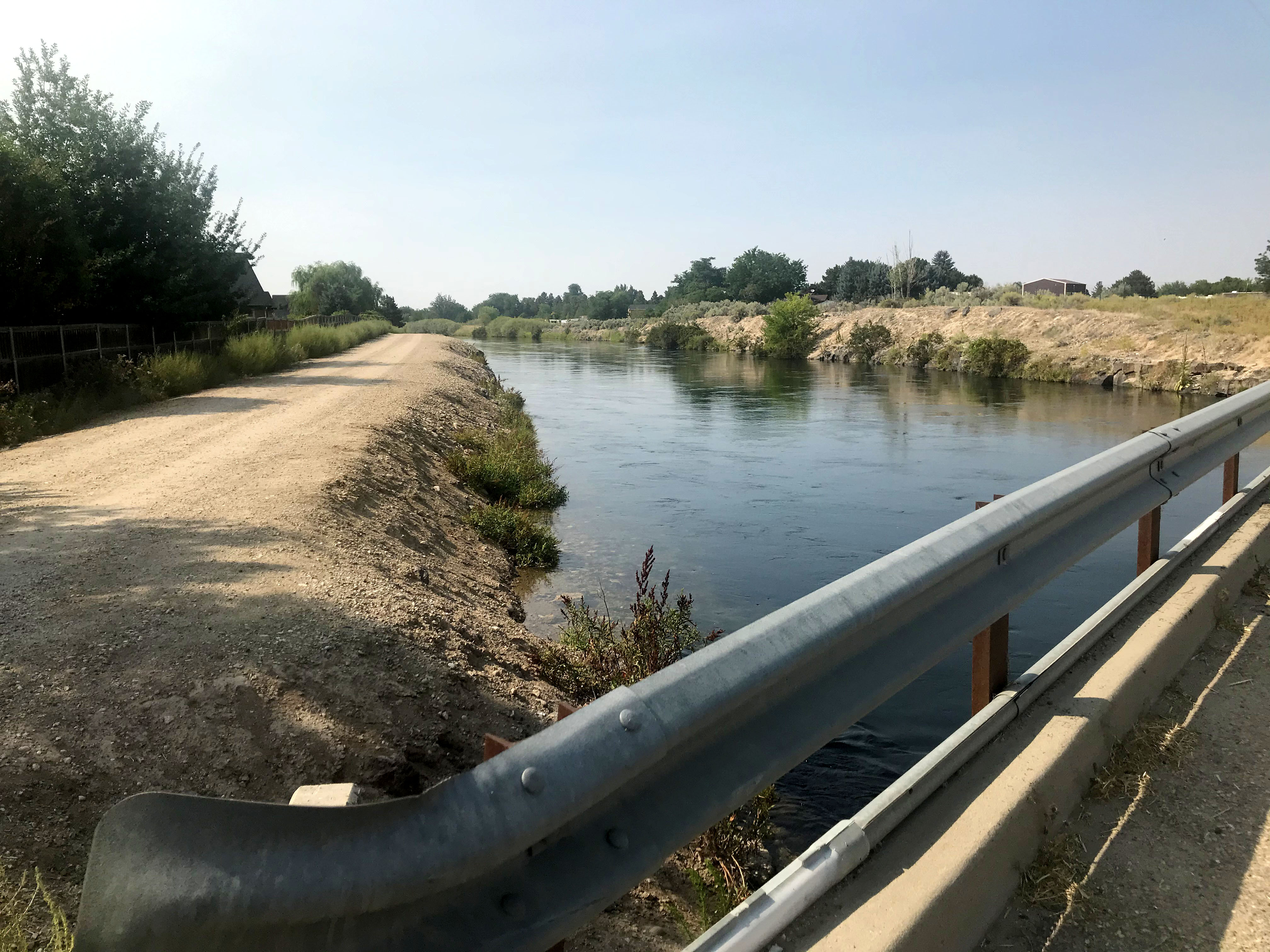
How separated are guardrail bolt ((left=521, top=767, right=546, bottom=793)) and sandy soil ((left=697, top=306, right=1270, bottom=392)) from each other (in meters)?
35.4

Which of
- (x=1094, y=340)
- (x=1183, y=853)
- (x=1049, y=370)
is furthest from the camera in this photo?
(x=1094, y=340)

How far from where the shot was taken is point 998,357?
1588 inches

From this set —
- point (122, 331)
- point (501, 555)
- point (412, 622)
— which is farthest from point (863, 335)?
point (412, 622)

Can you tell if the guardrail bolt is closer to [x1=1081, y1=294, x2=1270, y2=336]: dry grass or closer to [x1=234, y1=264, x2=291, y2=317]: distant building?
[x1=234, y1=264, x2=291, y2=317]: distant building

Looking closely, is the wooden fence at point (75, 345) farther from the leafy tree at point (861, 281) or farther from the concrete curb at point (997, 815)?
the leafy tree at point (861, 281)

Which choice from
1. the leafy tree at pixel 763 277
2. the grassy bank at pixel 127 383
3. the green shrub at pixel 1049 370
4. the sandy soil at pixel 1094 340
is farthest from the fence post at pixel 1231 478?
the leafy tree at pixel 763 277

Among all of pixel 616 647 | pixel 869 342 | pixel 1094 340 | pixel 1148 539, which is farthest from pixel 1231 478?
pixel 869 342

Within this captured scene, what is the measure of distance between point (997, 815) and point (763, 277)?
456 ft

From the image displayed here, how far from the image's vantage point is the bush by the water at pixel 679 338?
72.5 m

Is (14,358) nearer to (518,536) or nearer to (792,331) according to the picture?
(518,536)

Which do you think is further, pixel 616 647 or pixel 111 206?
pixel 111 206

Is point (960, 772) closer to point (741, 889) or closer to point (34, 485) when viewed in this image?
point (741, 889)

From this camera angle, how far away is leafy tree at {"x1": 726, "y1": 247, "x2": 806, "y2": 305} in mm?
131125

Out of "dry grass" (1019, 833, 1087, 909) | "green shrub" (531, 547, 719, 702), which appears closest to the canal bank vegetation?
"green shrub" (531, 547, 719, 702)
